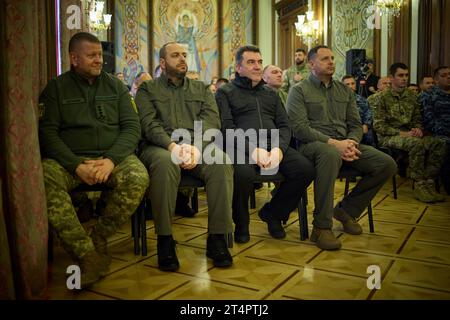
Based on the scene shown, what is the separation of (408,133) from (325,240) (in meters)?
1.99

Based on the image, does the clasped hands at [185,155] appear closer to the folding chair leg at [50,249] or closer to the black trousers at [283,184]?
the black trousers at [283,184]

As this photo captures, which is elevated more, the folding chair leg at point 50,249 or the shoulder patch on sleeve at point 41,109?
the shoulder patch on sleeve at point 41,109

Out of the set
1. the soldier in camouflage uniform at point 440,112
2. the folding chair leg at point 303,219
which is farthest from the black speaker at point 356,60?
the folding chair leg at point 303,219

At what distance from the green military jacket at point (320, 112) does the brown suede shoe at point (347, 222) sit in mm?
484

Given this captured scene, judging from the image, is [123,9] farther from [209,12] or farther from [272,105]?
[272,105]

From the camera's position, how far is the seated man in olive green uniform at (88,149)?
1.97 meters

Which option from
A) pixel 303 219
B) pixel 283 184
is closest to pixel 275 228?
pixel 303 219

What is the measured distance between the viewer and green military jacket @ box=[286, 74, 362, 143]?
285 centimetres

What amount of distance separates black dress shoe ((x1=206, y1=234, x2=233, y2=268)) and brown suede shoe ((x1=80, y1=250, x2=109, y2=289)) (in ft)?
1.81

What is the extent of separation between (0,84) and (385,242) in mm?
2170

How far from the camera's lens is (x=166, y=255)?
217cm

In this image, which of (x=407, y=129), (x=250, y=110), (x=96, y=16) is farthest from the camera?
(x=96, y=16)

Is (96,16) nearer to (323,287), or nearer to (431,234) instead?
(431,234)

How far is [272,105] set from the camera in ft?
9.41
